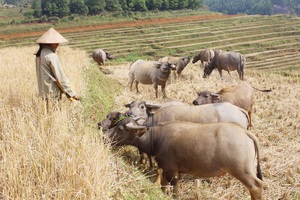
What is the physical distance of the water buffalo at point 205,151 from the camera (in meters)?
3.61

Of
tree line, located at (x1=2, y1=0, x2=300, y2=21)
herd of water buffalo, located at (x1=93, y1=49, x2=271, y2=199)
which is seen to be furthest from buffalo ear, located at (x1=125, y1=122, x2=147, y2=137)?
tree line, located at (x1=2, y1=0, x2=300, y2=21)

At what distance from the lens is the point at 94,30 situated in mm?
39500

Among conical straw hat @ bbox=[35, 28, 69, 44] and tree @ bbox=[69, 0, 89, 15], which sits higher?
tree @ bbox=[69, 0, 89, 15]

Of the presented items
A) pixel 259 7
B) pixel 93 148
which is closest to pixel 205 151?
pixel 93 148

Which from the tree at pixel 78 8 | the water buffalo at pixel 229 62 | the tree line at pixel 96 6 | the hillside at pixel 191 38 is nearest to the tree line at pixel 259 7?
the tree line at pixel 96 6

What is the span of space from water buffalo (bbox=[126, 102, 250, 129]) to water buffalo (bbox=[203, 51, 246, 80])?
7.72 metres

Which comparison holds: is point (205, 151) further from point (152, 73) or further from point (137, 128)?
point (152, 73)

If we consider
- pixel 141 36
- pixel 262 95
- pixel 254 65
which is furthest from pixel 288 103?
pixel 141 36

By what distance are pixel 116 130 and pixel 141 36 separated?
34.1 metres

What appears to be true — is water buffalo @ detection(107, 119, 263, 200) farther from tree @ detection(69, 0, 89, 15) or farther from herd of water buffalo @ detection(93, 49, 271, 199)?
tree @ detection(69, 0, 89, 15)

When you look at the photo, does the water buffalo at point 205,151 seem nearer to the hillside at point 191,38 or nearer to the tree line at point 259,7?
the hillside at point 191,38

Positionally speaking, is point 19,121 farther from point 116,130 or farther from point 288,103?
point 288,103

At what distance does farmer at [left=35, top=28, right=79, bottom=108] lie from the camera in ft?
14.1

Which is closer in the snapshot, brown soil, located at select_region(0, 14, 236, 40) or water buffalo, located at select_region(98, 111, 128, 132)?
water buffalo, located at select_region(98, 111, 128, 132)
